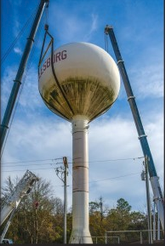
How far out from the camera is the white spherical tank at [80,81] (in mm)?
17531

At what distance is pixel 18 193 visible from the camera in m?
23.2

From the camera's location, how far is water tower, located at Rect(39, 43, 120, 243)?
56.6 feet

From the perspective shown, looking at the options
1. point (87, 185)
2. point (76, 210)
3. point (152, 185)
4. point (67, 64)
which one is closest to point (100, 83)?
point (67, 64)

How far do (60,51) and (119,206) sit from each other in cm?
4834

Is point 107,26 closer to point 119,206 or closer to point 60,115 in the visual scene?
point 60,115

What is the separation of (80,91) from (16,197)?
33.5ft

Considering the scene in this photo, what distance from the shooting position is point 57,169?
25.4m

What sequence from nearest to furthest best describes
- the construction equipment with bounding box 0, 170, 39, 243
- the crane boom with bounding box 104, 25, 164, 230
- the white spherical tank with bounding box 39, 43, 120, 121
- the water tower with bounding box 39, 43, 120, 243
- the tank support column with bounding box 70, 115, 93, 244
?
the tank support column with bounding box 70, 115, 93, 244, the water tower with bounding box 39, 43, 120, 243, the white spherical tank with bounding box 39, 43, 120, 121, the crane boom with bounding box 104, 25, 164, 230, the construction equipment with bounding box 0, 170, 39, 243

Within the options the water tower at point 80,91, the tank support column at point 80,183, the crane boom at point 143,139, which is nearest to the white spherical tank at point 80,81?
the water tower at point 80,91

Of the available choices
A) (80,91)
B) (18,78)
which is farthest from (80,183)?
(18,78)

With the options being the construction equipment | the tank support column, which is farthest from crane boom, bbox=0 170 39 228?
the tank support column

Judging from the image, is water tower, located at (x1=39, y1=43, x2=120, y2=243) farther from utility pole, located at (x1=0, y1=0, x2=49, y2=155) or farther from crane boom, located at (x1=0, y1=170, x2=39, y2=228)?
crane boom, located at (x1=0, y1=170, x2=39, y2=228)

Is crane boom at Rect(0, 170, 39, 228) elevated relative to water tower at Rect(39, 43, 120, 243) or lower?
lower

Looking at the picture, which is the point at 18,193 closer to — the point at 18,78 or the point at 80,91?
the point at 18,78
